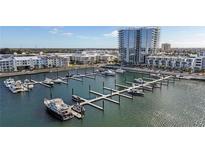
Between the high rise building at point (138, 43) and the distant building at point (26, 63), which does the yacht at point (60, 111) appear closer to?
the distant building at point (26, 63)

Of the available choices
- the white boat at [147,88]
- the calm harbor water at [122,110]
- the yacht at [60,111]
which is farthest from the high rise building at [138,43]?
the yacht at [60,111]

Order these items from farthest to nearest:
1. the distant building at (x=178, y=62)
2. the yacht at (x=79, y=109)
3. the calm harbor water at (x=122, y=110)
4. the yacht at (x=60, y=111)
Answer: the distant building at (x=178, y=62), the yacht at (x=79, y=109), the yacht at (x=60, y=111), the calm harbor water at (x=122, y=110)

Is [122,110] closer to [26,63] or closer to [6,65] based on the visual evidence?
[6,65]

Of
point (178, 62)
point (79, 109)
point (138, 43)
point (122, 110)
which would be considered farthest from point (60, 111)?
point (138, 43)

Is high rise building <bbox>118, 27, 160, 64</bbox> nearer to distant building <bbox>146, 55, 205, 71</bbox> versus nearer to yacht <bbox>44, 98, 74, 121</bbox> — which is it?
distant building <bbox>146, 55, 205, 71</bbox>

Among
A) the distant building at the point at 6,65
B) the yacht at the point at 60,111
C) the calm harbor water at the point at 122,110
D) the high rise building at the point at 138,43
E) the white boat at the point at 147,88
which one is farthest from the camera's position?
the high rise building at the point at 138,43

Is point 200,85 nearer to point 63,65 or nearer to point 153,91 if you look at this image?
point 153,91
